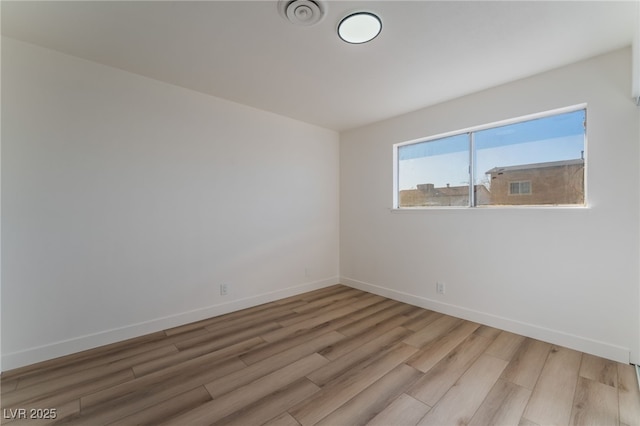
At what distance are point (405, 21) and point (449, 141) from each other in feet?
5.89

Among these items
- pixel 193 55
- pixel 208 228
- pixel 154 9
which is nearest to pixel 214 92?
pixel 193 55

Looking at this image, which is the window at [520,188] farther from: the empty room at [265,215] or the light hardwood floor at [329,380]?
the light hardwood floor at [329,380]

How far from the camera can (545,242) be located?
7.94ft

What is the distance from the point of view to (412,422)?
1.49m

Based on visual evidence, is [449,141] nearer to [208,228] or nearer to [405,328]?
[405,328]

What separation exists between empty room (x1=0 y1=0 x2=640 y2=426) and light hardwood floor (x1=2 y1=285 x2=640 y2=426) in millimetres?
18

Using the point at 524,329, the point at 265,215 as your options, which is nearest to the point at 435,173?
the point at 524,329

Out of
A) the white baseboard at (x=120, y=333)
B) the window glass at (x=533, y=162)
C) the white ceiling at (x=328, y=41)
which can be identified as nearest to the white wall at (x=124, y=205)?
the white baseboard at (x=120, y=333)

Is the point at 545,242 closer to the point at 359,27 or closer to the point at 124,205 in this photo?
the point at 359,27

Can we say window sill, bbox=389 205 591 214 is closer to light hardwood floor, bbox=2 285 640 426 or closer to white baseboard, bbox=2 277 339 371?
light hardwood floor, bbox=2 285 640 426

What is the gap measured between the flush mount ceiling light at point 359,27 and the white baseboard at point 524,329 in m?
2.89

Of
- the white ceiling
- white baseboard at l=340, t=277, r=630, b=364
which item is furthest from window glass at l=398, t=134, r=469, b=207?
white baseboard at l=340, t=277, r=630, b=364

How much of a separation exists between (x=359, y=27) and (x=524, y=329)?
305 centimetres

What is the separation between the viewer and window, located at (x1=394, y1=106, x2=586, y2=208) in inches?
93.7
